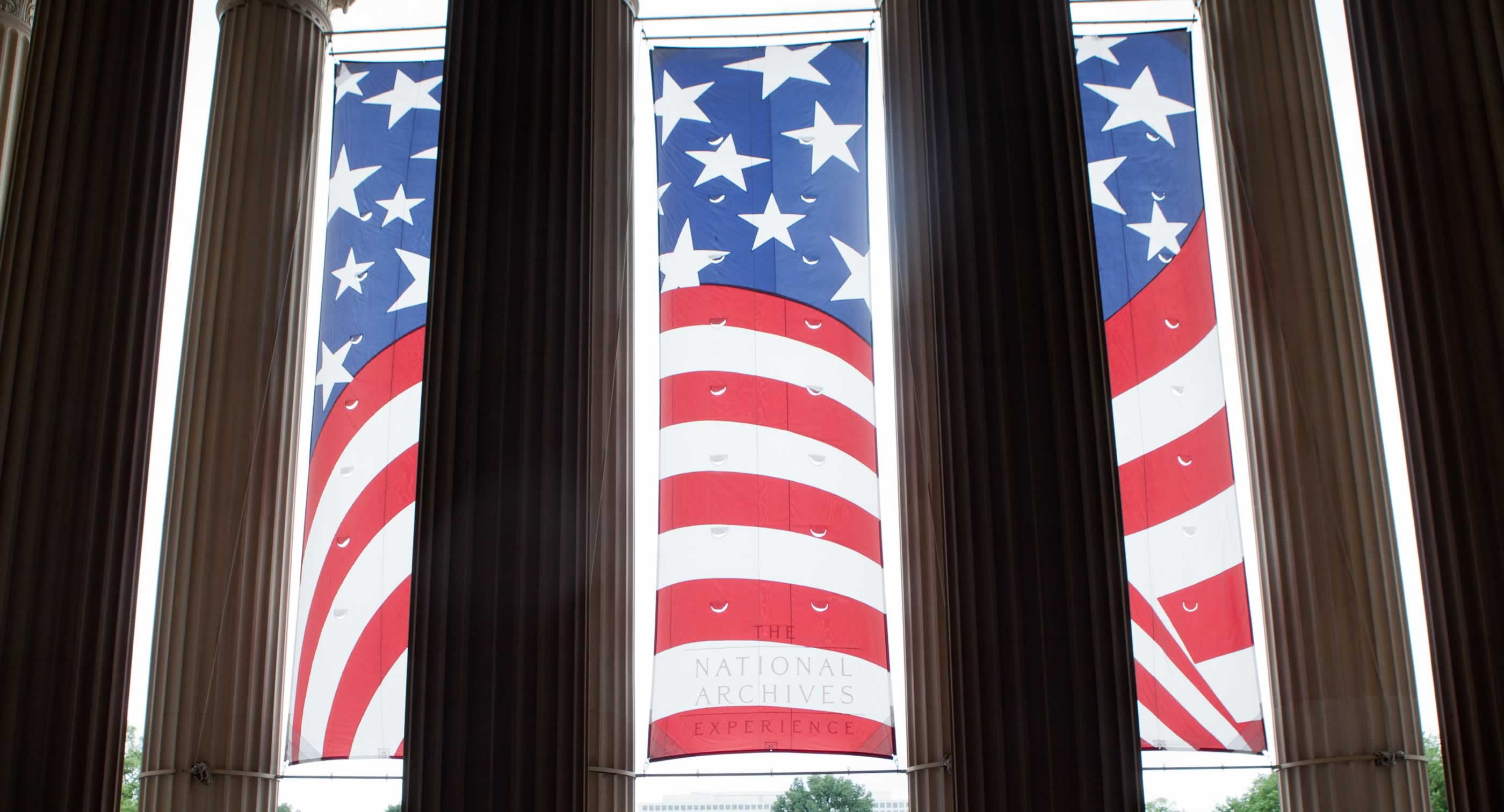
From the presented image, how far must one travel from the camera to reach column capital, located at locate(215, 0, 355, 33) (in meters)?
17.0

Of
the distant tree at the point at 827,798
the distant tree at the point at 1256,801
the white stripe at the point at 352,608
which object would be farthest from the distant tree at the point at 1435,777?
the white stripe at the point at 352,608

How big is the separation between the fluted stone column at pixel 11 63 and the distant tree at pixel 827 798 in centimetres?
2193

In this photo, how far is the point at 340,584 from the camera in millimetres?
15008

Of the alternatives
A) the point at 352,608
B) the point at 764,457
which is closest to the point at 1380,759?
the point at 764,457

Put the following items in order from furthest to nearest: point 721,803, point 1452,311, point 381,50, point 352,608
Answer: point 721,803
point 381,50
point 352,608
point 1452,311

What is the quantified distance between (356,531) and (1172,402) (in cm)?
1018

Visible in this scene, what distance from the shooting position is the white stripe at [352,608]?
14406 mm

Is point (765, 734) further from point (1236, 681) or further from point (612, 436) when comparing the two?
point (1236, 681)

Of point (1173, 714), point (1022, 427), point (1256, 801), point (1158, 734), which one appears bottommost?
point (1256, 801)

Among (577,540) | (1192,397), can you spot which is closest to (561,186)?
(577,540)

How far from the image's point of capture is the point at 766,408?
15.2 meters

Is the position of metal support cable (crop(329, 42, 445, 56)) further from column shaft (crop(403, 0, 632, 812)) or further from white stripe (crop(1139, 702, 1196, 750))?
white stripe (crop(1139, 702, 1196, 750))

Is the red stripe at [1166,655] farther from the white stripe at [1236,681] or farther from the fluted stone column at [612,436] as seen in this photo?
the fluted stone column at [612,436]

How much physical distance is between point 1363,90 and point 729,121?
866cm
